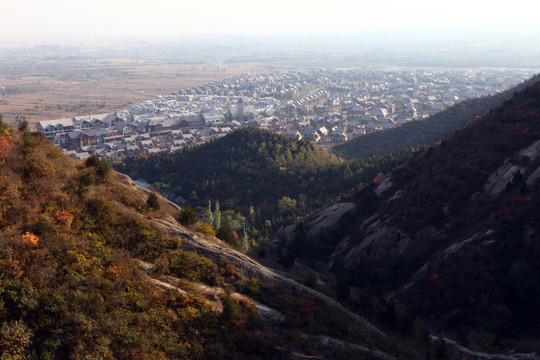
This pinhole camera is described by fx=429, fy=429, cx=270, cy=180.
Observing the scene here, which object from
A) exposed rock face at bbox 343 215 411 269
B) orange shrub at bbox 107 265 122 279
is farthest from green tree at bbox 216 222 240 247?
exposed rock face at bbox 343 215 411 269

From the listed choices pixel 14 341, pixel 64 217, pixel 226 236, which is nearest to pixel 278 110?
pixel 226 236

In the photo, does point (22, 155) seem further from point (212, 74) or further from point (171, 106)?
point (212, 74)

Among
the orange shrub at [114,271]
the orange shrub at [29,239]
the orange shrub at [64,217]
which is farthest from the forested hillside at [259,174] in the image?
the orange shrub at [29,239]

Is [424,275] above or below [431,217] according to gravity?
below

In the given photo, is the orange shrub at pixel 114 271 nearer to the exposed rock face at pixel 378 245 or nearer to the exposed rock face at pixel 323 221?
the exposed rock face at pixel 378 245

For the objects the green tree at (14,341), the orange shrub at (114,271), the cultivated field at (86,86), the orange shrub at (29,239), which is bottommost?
the green tree at (14,341)

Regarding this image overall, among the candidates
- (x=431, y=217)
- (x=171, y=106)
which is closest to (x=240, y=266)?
(x=431, y=217)
